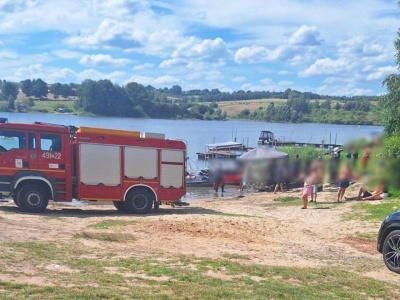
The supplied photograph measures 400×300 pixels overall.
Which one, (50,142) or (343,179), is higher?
(50,142)

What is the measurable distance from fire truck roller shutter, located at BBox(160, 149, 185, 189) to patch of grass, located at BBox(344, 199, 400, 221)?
19.0 ft

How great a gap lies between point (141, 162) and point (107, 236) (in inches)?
256

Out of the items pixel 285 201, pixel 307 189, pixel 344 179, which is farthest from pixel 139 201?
pixel 344 179

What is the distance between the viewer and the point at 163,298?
692 centimetres

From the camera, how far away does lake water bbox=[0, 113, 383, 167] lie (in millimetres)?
73600

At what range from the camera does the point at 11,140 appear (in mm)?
16938

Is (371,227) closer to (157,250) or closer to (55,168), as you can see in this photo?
(157,250)

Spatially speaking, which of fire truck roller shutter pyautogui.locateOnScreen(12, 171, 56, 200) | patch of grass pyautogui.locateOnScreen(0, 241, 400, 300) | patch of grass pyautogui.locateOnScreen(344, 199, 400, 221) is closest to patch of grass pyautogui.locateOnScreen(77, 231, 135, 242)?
patch of grass pyautogui.locateOnScreen(0, 241, 400, 300)

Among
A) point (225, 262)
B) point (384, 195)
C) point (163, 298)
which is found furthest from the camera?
point (384, 195)

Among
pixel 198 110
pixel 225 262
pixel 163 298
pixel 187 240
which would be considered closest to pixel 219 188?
pixel 187 240

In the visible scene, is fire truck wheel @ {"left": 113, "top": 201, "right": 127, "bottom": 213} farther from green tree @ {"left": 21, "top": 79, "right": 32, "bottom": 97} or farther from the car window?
green tree @ {"left": 21, "top": 79, "right": 32, "bottom": 97}

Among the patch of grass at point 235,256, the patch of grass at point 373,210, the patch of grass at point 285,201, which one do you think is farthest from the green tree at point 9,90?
the patch of grass at point 235,256

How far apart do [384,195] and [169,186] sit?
8.24 m

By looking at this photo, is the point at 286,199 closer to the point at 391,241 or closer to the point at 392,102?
the point at 392,102
